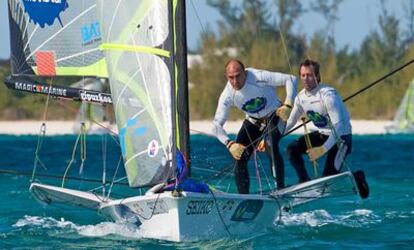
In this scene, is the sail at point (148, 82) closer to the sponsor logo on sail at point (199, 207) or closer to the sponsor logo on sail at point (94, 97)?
the sponsor logo on sail at point (199, 207)

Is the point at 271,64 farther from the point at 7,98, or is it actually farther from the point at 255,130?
the point at 255,130

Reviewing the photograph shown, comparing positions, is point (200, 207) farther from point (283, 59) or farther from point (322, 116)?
point (283, 59)

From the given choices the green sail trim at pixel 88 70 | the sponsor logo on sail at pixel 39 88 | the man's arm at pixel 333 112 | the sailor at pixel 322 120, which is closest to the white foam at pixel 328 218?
the sailor at pixel 322 120

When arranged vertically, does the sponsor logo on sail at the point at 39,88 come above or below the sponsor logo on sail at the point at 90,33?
below

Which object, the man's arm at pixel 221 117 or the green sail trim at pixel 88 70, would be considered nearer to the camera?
the man's arm at pixel 221 117

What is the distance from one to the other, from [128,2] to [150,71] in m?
0.77

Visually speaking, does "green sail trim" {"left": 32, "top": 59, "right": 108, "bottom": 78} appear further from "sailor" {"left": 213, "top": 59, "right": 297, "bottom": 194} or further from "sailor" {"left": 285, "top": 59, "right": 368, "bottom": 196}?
"sailor" {"left": 285, "top": 59, "right": 368, "bottom": 196}

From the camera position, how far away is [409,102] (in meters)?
50.7

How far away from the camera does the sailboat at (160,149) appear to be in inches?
468

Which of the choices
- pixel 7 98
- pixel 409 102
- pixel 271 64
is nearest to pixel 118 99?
pixel 409 102

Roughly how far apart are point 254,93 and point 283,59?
44235 mm

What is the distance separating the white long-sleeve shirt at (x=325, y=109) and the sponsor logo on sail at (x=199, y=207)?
1572 mm

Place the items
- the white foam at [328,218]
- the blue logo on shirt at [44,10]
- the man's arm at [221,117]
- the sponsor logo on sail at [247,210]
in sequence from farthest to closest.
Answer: the blue logo on shirt at [44,10] → the white foam at [328,218] → the man's arm at [221,117] → the sponsor logo on sail at [247,210]

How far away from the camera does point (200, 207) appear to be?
1186 cm
